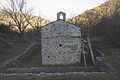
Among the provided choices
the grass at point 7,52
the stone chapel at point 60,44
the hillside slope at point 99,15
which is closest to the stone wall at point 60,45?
the stone chapel at point 60,44

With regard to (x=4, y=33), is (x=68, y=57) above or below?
below

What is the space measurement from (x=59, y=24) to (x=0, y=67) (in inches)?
283

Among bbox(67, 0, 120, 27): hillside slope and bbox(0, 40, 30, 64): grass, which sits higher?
bbox(67, 0, 120, 27): hillside slope

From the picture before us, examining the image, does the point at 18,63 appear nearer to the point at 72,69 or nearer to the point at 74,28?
the point at 72,69

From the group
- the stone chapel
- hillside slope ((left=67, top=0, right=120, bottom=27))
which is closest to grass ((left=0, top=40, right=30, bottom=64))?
the stone chapel

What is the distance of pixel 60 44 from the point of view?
1026 cm

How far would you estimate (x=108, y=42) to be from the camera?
16.4 metres

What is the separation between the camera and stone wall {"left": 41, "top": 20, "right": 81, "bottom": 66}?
10086mm

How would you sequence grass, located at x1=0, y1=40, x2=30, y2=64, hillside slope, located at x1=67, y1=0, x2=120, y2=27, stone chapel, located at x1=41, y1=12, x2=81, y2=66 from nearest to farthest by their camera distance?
stone chapel, located at x1=41, y1=12, x2=81, y2=66 < grass, located at x1=0, y1=40, x2=30, y2=64 < hillside slope, located at x1=67, y1=0, x2=120, y2=27

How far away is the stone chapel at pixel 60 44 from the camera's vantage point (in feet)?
33.0

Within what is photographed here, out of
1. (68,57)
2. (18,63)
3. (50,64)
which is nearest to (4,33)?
(18,63)

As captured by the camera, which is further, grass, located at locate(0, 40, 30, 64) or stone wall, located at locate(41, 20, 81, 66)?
grass, located at locate(0, 40, 30, 64)

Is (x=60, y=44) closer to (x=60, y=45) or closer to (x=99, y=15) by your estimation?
(x=60, y=45)

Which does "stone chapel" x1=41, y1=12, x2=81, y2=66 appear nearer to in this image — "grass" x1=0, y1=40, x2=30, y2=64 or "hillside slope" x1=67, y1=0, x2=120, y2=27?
"grass" x1=0, y1=40, x2=30, y2=64
